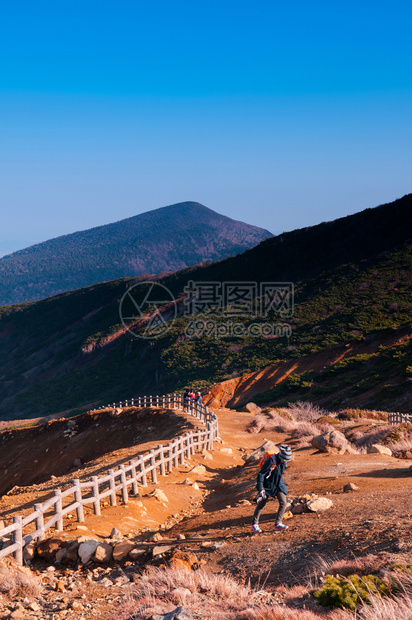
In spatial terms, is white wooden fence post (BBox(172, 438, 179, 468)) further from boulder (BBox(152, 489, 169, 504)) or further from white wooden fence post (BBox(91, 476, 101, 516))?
white wooden fence post (BBox(91, 476, 101, 516))

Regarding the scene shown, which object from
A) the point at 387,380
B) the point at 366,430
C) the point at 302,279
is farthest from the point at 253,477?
the point at 302,279

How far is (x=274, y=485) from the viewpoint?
8547 millimetres

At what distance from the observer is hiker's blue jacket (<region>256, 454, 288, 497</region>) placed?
8.53 meters

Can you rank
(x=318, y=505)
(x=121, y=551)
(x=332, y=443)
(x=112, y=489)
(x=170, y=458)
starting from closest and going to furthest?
(x=121, y=551) → (x=318, y=505) → (x=112, y=489) → (x=170, y=458) → (x=332, y=443)

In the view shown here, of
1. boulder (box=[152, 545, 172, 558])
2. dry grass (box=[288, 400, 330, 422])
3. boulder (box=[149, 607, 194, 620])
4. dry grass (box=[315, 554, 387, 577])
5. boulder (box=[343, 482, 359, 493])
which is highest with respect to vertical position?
boulder (box=[149, 607, 194, 620])

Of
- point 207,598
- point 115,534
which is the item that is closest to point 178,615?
point 207,598

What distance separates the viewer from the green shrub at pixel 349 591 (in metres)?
5.18

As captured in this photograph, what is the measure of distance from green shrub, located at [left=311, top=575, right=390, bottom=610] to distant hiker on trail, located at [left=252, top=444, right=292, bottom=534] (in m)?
3.01

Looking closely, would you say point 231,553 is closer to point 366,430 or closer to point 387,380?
point 366,430

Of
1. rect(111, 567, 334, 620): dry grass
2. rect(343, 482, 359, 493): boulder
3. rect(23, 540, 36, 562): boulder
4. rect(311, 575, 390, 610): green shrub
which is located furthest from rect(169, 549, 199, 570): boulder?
rect(343, 482, 359, 493): boulder

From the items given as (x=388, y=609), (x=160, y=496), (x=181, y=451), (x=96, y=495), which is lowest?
(x=181, y=451)
